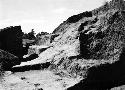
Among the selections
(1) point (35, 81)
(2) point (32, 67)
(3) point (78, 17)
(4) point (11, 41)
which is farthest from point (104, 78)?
(4) point (11, 41)

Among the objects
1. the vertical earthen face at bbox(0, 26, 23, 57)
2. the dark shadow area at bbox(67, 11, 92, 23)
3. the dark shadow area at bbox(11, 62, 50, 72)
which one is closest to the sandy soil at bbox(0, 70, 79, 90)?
the dark shadow area at bbox(11, 62, 50, 72)

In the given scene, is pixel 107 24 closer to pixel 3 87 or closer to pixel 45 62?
pixel 45 62

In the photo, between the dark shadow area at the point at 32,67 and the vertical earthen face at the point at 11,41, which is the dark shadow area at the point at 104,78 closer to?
the dark shadow area at the point at 32,67

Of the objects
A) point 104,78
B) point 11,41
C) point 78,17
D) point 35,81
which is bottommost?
point 35,81

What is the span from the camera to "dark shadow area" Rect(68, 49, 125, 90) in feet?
15.5

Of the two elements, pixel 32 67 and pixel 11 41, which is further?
pixel 11 41

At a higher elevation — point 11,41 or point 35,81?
point 11,41

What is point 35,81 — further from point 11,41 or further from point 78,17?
point 78,17

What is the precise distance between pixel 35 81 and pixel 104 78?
67.5 inches

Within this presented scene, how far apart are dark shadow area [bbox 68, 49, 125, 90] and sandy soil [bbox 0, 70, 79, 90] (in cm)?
21

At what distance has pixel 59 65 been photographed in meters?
6.08

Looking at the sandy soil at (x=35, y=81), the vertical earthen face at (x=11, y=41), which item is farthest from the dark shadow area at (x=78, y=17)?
the sandy soil at (x=35, y=81)

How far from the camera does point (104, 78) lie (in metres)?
4.75

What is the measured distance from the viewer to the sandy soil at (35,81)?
4.99m
